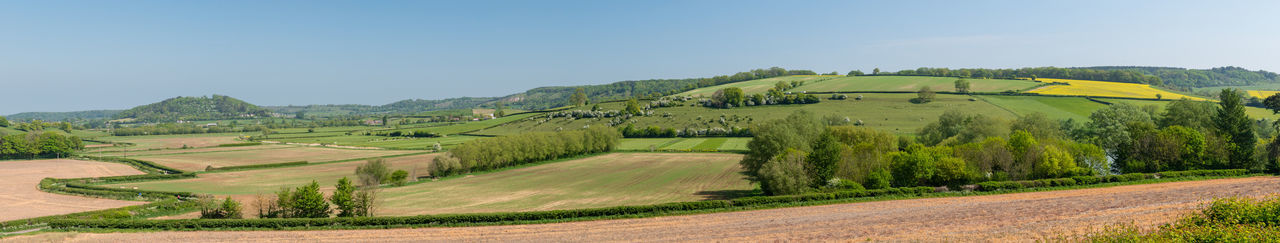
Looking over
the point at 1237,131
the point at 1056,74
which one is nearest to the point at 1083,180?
the point at 1237,131

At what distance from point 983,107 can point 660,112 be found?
76745mm

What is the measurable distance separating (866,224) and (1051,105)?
364 feet

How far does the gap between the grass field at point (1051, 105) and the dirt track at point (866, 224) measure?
72043 millimetres

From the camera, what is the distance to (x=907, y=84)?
159750mm

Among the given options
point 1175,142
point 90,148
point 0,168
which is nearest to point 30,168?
point 0,168

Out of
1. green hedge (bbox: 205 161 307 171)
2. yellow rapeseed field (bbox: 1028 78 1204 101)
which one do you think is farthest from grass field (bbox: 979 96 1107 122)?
green hedge (bbox: 205 161 307 171)

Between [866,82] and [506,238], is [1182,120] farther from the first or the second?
[866,82]

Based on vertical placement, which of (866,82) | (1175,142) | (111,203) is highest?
(866,82)

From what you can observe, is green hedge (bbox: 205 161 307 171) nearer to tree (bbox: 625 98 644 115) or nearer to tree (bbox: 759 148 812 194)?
tree (bbox: 625 98 644 115)

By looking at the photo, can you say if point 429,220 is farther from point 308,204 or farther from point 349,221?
point 308,204

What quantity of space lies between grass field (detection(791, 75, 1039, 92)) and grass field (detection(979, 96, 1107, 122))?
15.8 meters

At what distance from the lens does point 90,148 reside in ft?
421

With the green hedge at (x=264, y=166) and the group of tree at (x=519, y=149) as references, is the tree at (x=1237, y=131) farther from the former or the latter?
the green hedge at (x=264, y=166)

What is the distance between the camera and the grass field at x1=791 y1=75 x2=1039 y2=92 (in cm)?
14362
